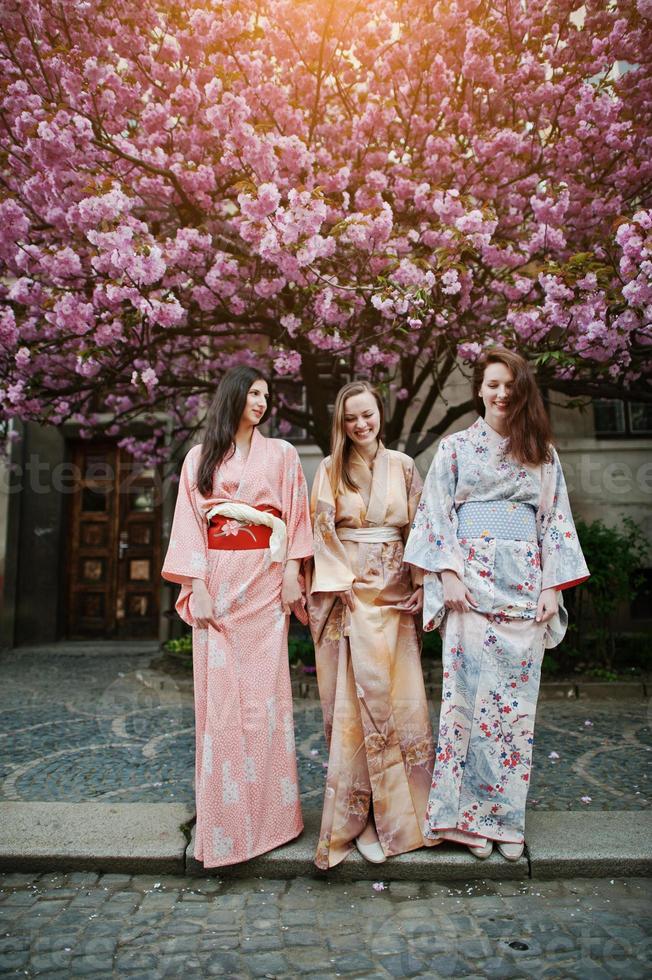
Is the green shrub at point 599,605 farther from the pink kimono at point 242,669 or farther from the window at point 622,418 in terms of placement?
the pink kimono at point 242,669

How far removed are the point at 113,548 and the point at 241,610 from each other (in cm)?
742

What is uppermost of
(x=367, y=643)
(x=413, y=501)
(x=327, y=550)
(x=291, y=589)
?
(x=413, y=501)

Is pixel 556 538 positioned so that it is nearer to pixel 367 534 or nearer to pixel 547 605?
pixel 547 605

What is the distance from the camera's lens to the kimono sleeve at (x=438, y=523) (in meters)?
2.64

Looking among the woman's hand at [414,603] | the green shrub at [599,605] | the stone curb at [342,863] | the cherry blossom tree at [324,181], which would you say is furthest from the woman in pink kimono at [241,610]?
the green shrub at [599,605]

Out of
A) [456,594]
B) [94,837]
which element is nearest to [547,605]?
[456,594]

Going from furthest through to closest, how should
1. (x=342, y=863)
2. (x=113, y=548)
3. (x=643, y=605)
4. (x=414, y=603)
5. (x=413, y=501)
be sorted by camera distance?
(x=113, y=548), (x=643, y=605), (x=413, y=501), (x=414, y=603), (x=342, y=863)

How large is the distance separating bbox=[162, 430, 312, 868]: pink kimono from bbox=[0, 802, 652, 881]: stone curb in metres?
0.11

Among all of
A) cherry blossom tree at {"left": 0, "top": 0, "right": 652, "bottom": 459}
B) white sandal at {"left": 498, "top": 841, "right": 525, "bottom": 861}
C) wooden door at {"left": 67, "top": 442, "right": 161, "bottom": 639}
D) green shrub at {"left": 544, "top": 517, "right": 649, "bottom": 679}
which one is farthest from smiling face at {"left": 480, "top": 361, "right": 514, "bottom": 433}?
wooden door at {"left": 67, "top": 442, "right": 161, "bottom": 639}

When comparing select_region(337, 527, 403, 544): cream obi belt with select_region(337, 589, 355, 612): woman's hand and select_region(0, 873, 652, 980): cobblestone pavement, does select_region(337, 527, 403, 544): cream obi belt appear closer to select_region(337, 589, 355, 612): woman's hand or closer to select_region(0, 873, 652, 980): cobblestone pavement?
select_region(337, 589, 355, 612): woman's hand

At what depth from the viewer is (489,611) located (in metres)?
2.62

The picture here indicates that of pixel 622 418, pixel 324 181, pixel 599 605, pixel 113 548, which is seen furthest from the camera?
pixel 113 548

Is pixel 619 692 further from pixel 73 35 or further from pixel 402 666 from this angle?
pixel 73 35

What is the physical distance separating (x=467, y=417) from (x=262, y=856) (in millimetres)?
7069
